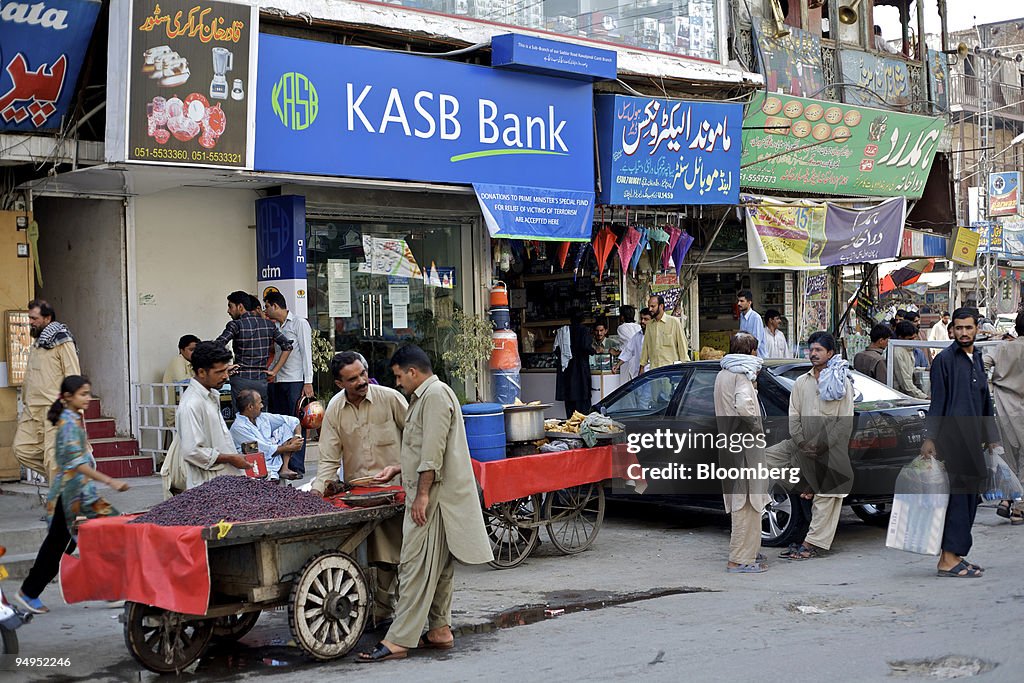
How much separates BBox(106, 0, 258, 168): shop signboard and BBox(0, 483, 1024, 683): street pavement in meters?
4.09

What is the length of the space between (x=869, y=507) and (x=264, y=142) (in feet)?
22.5

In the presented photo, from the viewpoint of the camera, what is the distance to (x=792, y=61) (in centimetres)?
1800

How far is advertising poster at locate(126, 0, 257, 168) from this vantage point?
390 inches

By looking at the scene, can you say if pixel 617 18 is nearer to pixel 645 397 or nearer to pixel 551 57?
pixel 551 57

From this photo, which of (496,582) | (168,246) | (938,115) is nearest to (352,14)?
(168,246)

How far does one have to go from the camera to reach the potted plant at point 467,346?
14.6 metres

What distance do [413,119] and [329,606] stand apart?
757cm

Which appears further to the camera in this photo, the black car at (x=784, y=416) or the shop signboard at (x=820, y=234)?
the shop signboard at (x=820, y=234)

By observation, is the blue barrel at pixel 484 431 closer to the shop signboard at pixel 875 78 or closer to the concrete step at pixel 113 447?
the concrete step at pixel 113 447

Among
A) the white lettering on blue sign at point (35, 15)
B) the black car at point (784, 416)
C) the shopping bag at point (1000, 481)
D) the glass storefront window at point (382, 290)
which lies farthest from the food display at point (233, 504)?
the glass storefront window at point (382, 290)

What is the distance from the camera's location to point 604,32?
50.7 feet

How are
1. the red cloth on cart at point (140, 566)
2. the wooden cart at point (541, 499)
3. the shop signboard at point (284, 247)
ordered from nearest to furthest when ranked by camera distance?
the red cloth on cart at point (140, 566), the wooden cart at point (541, 499), the shop signboard at point (284, 247)

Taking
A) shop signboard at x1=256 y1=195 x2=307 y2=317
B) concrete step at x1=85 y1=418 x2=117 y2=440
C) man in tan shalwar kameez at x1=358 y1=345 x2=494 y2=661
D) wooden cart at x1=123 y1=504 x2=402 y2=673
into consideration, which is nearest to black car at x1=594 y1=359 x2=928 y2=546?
man in tan shalwar kameez at x1=358 y1=345 x2=494 y2=661
